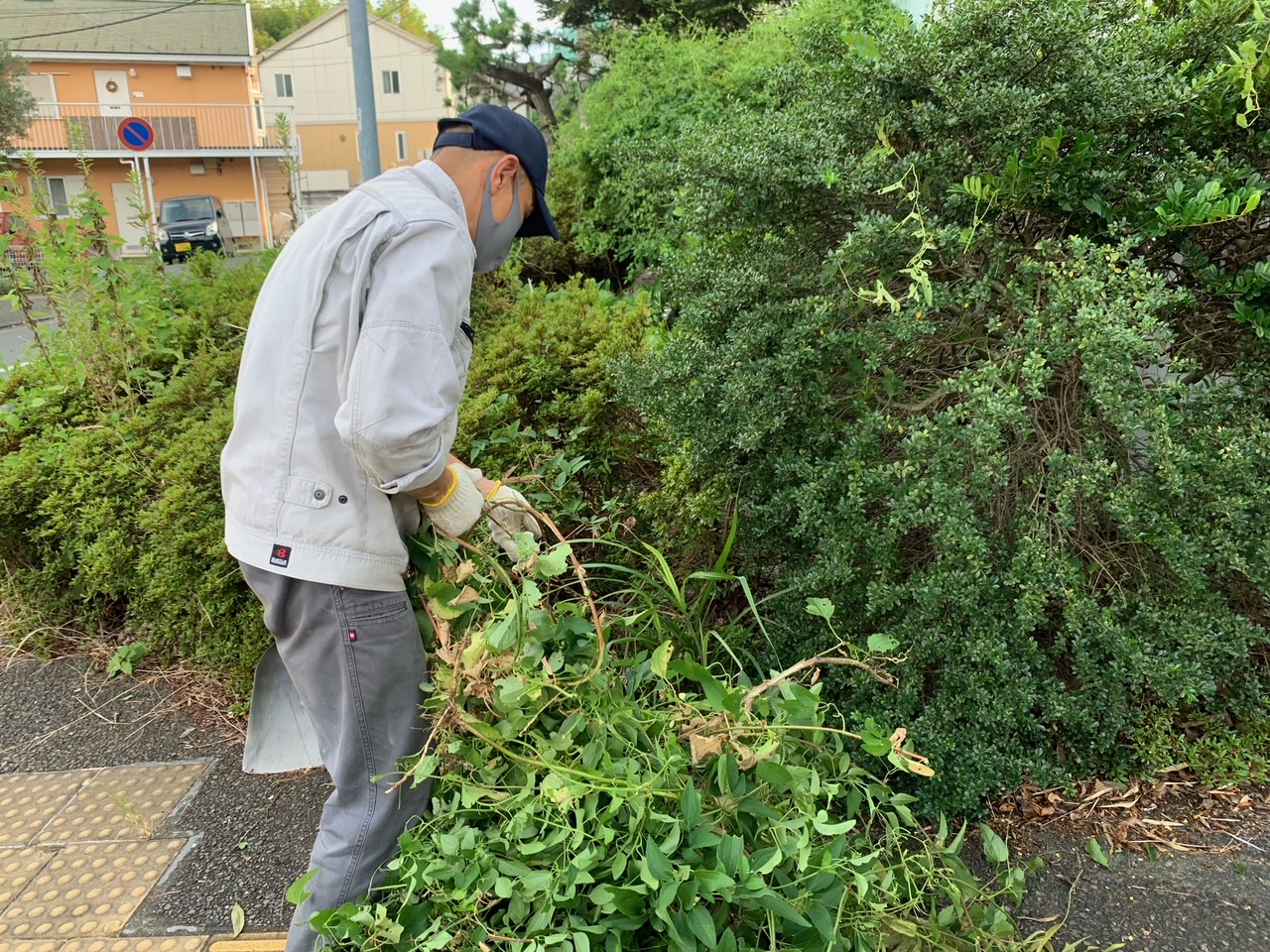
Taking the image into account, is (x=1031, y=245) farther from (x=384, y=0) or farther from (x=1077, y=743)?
(x=384, y=0)

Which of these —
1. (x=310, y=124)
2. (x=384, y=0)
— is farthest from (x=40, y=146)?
(x=384, y=0)

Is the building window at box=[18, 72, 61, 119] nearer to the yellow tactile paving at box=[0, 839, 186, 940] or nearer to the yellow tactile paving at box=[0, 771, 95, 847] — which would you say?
the yellow tactile paving at box=[0, 771, 95, 847]

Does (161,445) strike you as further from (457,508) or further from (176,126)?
(176,126)

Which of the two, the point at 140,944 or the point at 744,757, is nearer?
the point at 744,757

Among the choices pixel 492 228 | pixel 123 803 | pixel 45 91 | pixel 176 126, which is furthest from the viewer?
pixel 45 91

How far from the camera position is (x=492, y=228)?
223cm

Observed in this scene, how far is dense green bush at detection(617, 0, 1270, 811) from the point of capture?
7.36ft

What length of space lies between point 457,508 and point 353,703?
20.5 inches

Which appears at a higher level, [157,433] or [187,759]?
[157,433]

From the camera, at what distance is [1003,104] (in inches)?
91.0

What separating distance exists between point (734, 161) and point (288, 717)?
224cm

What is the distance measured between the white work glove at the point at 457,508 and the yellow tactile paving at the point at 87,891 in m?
1.54

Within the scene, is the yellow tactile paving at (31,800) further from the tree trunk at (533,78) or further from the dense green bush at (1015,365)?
the tree trunk at (533,78)

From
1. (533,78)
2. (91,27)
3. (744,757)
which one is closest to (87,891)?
(744,757)
